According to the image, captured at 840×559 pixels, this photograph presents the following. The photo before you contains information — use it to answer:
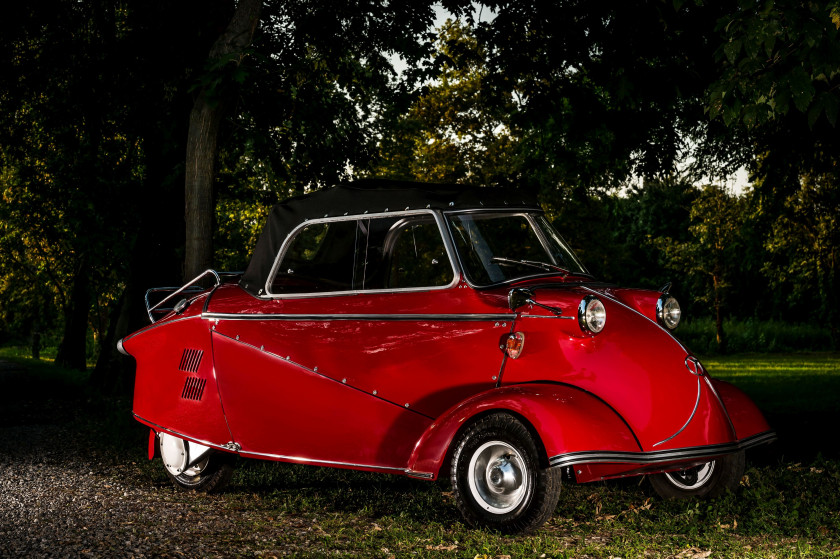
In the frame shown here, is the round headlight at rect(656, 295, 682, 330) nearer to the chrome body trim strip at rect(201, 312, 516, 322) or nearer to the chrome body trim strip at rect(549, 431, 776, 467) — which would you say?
the chrome body trim strip at rect(549, 431, 776, 467)

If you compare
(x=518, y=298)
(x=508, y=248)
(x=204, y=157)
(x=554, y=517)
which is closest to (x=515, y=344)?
(x=518, y=298)

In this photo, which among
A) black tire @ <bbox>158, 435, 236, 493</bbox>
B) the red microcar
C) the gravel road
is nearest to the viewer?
the red microcar

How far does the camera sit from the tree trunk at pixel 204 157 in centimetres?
998

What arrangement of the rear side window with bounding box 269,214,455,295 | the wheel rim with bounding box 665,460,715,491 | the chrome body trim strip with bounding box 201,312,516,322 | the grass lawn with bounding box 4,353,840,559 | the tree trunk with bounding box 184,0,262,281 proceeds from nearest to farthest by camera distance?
the grass lawn with bounding box 4,353,840,559
the chrome body trim strip with bounding box 201,312,516,322
the wheel rim with bounding box 665,460,715,491
the rear side window with bounding box 269,214,455,295
the tree trunk with bounding box 184,0,262,281

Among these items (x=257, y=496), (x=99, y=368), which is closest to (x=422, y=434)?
(x=257, y=496)

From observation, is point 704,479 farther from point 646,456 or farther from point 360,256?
point 360,256

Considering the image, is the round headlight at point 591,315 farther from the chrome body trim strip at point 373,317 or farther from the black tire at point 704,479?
the black tire at point 704,479

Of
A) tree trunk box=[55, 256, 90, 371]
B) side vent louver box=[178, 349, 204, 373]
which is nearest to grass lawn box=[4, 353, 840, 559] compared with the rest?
side vent louver box=[178, 349, 204, 373]

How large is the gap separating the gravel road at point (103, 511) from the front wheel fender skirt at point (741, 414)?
2924 mm

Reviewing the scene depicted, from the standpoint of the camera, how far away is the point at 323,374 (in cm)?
639

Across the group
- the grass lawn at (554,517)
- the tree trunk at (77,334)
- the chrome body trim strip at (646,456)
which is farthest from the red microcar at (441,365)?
the tree trunk at (77,334)

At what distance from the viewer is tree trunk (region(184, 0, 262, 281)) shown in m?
9.98

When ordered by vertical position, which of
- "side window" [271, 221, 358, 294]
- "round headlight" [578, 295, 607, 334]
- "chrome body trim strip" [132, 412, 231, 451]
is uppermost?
"side window" [271, 221, 358, 294]

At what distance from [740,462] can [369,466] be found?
99.4 inches
